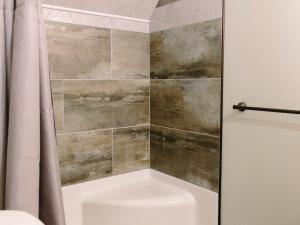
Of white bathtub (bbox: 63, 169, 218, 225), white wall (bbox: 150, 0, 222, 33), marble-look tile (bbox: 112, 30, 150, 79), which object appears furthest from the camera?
marble-look tile (bbox: 112, 30, 150, 79)

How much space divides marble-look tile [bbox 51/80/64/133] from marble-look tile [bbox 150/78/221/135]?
2.13 ft

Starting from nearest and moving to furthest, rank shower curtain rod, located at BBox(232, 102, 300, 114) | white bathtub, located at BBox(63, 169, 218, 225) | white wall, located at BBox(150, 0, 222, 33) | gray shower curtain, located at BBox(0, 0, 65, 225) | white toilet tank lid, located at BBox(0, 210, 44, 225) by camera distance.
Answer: white toilet tank lid, located at BBox(0, 210, 44, 225) < gray shower curtain, located at BBox(0, 0, 65, 225) < shower curtain rod, located at BBox(232, 102, 300, 114) < white wall, located at BBox(150, 0, 222, 33) < white bathtub, located at BBox(63, 169, 218, 225)

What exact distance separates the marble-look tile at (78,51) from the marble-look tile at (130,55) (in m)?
0.05

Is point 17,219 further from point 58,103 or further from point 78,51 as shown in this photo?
point 78,51

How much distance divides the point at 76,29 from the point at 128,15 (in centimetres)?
38

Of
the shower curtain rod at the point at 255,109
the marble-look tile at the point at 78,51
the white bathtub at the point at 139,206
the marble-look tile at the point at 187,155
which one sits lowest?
the white bathtub at the point at 139,206

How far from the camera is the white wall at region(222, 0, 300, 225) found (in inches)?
52.7

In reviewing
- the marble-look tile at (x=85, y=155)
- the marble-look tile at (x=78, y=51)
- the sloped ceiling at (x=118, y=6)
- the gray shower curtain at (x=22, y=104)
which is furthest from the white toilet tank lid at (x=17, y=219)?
the sloped ceiling at (x=118, y=6)

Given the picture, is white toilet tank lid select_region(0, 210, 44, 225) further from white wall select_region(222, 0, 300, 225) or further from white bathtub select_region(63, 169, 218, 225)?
white wall select_region(222, 0, 300, 225)

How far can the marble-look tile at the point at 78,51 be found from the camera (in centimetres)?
170

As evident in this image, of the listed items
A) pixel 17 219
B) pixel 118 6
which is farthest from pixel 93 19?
pixel 17 219

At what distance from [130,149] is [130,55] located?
2.10 feet

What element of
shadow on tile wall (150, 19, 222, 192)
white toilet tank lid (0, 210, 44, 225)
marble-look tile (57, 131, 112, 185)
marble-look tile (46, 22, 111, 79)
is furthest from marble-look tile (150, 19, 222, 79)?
white toilet tank lid (0, 210, 44, 225)

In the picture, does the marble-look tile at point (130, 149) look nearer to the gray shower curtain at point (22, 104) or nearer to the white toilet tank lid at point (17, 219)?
the gray shower curtain at point (22, 104)
